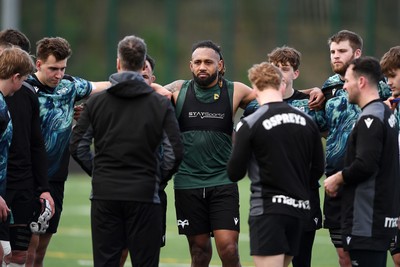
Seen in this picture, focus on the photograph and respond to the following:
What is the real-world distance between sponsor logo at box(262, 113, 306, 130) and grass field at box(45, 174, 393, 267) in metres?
4.99

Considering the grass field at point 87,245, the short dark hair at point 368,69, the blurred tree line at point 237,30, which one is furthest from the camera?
the blurred tree line at point 237,30

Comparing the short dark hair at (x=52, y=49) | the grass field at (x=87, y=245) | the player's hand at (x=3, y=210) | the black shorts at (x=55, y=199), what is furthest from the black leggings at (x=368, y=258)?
the grass field at (x=87, y=245)

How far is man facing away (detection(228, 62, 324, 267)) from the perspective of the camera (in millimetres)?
7512

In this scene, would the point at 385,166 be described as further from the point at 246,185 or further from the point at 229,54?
the point at 229,54

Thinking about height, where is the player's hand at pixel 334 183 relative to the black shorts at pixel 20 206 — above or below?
above

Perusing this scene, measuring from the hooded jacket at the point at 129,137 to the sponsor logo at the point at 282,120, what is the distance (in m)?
0.74

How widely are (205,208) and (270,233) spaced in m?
1.87

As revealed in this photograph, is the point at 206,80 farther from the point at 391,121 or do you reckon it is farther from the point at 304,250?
the point at 391,121

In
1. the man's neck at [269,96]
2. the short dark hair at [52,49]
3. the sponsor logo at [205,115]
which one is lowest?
the sponsor logo at [205,115]

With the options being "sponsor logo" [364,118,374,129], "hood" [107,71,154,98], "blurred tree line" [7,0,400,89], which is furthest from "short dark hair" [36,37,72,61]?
"blurred tree line" [7,0,400,89]

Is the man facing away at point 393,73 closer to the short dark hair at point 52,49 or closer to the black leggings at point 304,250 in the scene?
the black leggings at point 304,250

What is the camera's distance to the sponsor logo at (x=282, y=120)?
24.6 feet

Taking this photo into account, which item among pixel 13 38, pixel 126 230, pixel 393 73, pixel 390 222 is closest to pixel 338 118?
pixel 393 73

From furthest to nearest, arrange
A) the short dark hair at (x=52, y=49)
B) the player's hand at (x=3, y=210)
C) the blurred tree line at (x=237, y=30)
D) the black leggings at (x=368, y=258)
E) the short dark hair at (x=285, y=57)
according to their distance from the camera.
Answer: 1. the blurred tree line at (x=237, y=30)
2. the short dark hair at (x=285, y=57)
3. the short dark hair at (x=52, y=49)
4. the player's hand at (x=3, y=210)
5. the black leggings at (x=368, y=258)
